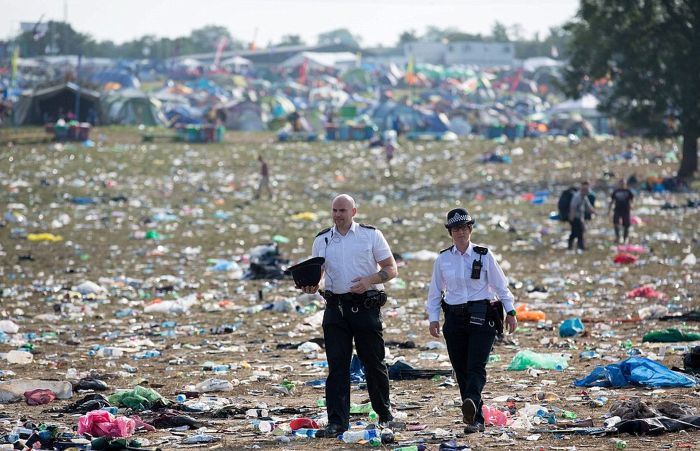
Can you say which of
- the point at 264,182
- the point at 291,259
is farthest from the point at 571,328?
the point at 264,182

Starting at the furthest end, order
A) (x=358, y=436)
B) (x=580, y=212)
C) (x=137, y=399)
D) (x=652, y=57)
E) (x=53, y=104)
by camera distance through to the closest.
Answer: (x=53, y=104)
(x=652, y=57)
(x=580, y=212)
(x=137, y=399)
(x=358, y=436)

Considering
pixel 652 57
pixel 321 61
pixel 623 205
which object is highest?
pixel 321 61

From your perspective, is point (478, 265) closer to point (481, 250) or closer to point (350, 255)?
point (481, 250)

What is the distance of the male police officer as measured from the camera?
808cm

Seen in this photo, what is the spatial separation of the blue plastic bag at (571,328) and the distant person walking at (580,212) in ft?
26.9

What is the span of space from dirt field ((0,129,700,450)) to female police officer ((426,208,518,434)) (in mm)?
366

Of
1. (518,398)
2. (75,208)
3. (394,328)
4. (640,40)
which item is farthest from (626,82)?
(518,398)

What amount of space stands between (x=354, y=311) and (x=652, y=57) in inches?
1128

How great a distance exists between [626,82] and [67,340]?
2525 centimetres

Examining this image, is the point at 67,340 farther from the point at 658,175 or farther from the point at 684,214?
the point at 658,175

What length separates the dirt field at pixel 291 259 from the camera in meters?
9.50

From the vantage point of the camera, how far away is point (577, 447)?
7246mm

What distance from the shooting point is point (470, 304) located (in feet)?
25.9

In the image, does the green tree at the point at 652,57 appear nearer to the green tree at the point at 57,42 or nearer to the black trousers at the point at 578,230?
the black trousers at the point at 578,230
